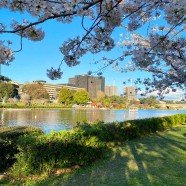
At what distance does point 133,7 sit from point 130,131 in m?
15.9

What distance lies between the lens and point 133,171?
12.2 m

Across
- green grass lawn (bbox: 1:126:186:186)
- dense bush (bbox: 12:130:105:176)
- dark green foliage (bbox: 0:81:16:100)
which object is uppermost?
dark green foliage (bbox: 0:81:16:100)

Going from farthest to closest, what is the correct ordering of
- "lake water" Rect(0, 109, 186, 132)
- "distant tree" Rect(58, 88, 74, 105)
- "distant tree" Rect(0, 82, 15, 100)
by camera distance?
"distant tree" Rect(58, 88, 74, 105) → "distant tree" Rect(0, 82, 15, 100) → "lake water" Rect(0, 109, 186, 132)

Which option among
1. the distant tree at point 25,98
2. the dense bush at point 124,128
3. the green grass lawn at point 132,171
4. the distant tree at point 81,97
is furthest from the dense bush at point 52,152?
the distant tree at point 81,97

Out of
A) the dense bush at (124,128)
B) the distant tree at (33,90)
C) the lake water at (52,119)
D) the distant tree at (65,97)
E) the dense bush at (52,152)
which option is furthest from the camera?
the distant tree at (65,97)

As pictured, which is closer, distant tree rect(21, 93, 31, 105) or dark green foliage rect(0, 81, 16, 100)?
dark green foliage rect(0, 81, 16, 100)

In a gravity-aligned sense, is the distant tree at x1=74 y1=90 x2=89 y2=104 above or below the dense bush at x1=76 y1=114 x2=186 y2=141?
above

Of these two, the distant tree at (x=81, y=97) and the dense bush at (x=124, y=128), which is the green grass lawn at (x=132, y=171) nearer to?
the dense bush at (x=124, y=128)

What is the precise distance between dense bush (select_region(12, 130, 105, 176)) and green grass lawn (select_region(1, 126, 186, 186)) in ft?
1.42

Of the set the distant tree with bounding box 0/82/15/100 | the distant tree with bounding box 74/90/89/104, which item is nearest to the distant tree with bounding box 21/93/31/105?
the distant tree with bounding box 0/82/15/100

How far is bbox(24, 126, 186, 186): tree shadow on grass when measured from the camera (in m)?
10.8

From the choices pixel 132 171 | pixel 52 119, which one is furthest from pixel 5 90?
pixel 132 171

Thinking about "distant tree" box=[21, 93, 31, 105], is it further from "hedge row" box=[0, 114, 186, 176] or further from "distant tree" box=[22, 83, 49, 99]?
"hedge row" box=[0, 114, 186, 176]

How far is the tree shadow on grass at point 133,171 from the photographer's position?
1077cm
